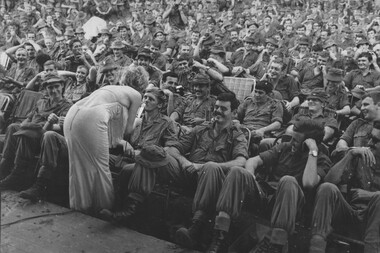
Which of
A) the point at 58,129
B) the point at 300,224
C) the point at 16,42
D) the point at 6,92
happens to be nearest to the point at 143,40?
the point at 16,42

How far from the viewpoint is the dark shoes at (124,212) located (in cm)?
412

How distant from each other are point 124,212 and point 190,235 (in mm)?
698

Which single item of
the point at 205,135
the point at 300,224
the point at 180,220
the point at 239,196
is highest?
the point at 205,135

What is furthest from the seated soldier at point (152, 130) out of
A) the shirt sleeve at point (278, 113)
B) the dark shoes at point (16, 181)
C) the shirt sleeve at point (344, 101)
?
the shirt sleeve at point (344, 101)

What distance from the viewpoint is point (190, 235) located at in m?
3.81

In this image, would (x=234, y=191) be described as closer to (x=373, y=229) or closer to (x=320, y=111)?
(x=373, y=229)

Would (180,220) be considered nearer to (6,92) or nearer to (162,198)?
(162,198)

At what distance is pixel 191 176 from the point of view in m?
4.35

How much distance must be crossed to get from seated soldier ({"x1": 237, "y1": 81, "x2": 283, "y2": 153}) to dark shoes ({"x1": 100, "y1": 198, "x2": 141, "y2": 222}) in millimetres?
2261

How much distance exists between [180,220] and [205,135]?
90cm

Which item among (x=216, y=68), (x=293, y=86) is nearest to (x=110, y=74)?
(x=216, y=68)

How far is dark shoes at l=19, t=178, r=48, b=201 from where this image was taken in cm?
457

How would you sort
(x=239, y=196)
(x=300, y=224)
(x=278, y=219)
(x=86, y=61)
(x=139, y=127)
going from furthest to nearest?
(x=86, y=61) → (x=139, y=127) → (x=300, y=224) → (x=239, y=196) → (x=278, y=219)

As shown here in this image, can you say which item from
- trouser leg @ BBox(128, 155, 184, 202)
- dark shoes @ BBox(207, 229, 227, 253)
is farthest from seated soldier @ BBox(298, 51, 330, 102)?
dark shoes @ BBox(207, 229, 227, 253)
